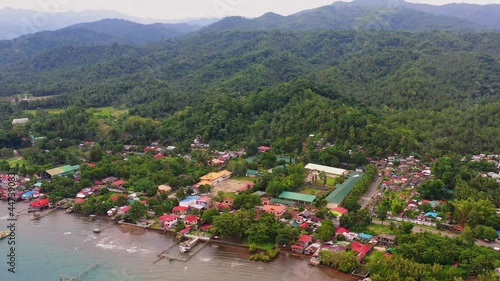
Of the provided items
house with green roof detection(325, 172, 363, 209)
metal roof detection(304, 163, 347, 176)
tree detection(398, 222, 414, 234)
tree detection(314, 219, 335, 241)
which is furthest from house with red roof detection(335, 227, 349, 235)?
metal roof detection(304, 163, 347, 176)

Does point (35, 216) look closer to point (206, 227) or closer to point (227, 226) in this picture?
point (206, 227)

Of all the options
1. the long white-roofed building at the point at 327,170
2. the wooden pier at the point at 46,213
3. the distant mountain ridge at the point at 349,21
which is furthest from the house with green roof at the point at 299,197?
the distant mountain ridge at the point at 349,21

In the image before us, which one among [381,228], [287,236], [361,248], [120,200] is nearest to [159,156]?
[120,200]

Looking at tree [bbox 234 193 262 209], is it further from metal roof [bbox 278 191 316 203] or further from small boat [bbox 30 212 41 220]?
small boat [bbox 30 212 41 220]

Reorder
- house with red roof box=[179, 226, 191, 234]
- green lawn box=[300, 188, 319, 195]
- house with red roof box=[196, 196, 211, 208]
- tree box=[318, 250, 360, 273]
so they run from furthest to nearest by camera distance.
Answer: green lawn box=[300, 188, 319, 195] → house with red roof box=[196, 196, 211, 208] → house with red roof box=[179, 226, 191, 234] → tree box=[318, 250, 360, 273]

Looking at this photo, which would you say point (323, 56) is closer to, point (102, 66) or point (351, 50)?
point (351, 50)

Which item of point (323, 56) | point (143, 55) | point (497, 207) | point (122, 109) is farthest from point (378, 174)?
point (143, 55)

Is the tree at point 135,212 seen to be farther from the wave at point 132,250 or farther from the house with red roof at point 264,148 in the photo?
the house with red roof at point 264,148
